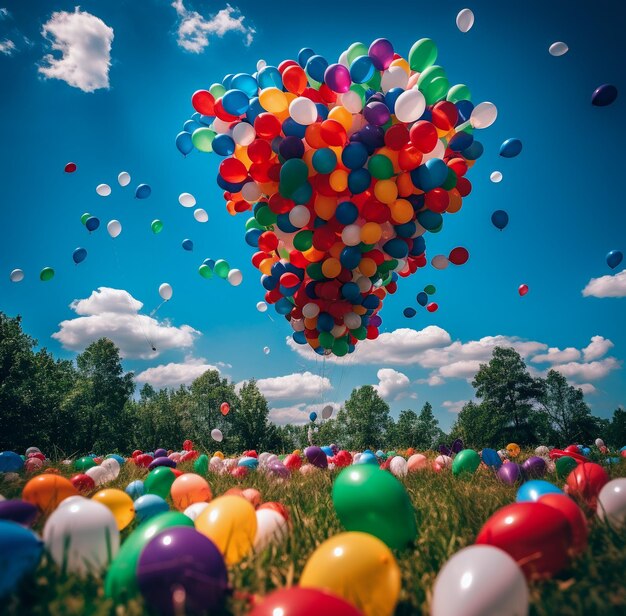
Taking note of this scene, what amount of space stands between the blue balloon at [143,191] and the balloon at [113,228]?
646mm

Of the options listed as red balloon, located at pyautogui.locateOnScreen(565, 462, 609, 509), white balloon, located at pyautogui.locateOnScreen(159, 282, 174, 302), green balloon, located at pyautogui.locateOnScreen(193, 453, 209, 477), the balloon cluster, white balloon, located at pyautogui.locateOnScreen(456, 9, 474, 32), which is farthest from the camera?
white balloon, located at pyautogui.locateOnScreen(159, 282, 174, 302)

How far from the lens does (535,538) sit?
1.47 metres

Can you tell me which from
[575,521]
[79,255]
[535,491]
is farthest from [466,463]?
[79,255]

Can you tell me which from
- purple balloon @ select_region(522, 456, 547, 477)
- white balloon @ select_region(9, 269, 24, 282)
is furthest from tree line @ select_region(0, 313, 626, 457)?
purple balloon @ select_region(522, 456, 547, 477)

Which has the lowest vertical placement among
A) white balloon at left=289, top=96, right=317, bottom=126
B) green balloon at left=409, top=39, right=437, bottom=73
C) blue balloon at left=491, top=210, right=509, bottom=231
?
blue balloon at left=491, top=210, right=509, bottom=231

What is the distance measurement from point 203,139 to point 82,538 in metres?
4.19

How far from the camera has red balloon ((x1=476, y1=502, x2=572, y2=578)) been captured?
144 centimetres

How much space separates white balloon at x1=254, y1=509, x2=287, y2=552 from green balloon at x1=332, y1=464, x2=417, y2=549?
1.01 ft

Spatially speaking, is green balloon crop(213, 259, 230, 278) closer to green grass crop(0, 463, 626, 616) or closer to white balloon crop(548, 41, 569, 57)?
green grass crop(0, 463, 626, 616)

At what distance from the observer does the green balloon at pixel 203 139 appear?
4551 millimetres

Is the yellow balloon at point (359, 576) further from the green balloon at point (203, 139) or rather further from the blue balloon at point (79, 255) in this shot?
the blue balloon at point (79, 255)

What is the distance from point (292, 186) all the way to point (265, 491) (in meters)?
2.83

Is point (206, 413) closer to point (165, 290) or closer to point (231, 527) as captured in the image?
point (165, 290)

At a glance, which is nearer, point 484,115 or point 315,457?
point 484,115
